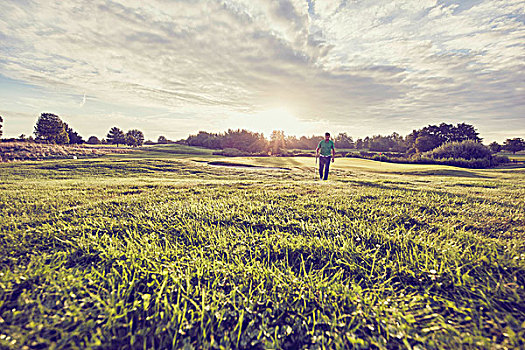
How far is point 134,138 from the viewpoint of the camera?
94.2 meters

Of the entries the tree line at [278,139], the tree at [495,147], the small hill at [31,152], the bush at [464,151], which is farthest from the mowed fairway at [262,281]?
the tree at [495,147]

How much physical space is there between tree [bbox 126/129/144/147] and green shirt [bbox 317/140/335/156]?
96562 mm

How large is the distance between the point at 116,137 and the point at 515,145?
143 m

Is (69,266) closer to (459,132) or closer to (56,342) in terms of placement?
(56,342)

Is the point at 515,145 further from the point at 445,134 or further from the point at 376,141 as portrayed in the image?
the point at 376,141

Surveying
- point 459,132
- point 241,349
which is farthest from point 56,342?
point 459,132

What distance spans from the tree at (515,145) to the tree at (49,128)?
137960 millimetres

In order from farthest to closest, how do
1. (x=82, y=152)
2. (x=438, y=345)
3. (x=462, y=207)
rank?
(x=82, y=152) < (x=462, y=207) < (x=438, y=345)

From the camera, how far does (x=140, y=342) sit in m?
1.83

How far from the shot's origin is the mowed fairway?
1883 mm

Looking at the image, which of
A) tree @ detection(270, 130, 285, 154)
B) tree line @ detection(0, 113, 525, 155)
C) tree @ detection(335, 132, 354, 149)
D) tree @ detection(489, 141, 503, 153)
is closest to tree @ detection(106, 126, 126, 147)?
tree line @ detection(0, 113, 525, 155)

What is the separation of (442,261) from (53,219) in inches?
248

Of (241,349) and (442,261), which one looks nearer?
(241,349)

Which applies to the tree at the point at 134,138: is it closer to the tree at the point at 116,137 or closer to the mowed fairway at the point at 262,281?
the tree at the point at 116,137
